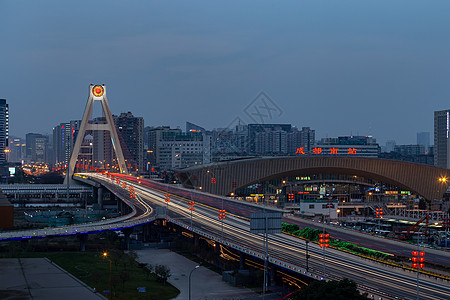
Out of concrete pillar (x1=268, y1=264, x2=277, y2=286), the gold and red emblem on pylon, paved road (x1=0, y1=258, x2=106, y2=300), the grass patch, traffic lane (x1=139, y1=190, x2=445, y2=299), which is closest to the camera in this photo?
traffic lane (x1=139, y1=190, x2=445, y2=299)

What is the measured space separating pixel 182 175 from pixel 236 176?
10.9 m

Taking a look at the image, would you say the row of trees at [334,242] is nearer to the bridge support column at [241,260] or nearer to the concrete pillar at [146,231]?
the bridge support column at [241,260]

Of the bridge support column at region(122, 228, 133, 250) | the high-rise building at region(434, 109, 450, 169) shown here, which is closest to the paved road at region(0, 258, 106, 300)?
the bridge support column at region(122, 228, 133, 250)

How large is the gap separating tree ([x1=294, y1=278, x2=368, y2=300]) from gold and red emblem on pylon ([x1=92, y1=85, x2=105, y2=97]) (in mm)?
97755

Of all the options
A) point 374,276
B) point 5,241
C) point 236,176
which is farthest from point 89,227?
point 236,176

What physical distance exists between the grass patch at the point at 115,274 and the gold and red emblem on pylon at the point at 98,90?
7230cm

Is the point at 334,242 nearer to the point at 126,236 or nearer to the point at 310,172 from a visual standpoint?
the point at 126,236

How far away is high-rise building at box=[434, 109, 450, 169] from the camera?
189712 mm

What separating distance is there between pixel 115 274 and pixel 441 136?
171 metres

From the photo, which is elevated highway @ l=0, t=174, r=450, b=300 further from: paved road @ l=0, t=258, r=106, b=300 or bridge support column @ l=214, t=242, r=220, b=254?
paved road @ l=0, t=258, r=106, b=300

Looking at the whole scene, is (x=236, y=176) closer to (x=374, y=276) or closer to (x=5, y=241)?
(x=5, y=241)

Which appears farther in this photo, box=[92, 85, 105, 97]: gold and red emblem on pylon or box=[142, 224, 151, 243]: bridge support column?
box=[92, 85, 105, 97]: gold and red emblem on pylon

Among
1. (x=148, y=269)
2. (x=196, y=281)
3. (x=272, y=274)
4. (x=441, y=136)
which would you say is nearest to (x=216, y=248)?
(x=148, y=269)

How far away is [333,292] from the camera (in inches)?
1125
